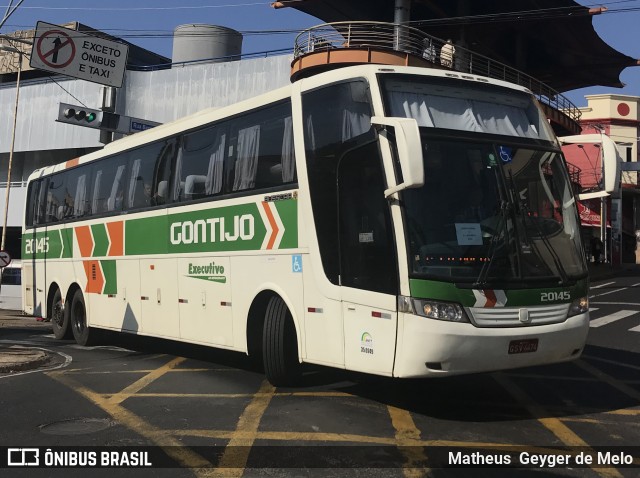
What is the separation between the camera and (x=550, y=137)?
281 inches

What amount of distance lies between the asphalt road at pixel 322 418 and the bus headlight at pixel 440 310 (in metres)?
1.08

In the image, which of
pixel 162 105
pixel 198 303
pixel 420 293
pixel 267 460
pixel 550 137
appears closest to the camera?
pixel 267 460

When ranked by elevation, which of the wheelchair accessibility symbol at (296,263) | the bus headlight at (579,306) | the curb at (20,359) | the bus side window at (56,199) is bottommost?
the curb at (20,359)

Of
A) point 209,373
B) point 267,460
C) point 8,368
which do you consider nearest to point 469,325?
point 267,460

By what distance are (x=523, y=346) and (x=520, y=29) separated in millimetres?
31112

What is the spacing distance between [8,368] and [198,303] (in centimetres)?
304

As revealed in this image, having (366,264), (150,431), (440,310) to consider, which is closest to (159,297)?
(150,431)

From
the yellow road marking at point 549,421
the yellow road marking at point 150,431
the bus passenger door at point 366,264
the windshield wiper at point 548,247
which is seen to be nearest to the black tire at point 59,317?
the yellow road marking at point 150,431

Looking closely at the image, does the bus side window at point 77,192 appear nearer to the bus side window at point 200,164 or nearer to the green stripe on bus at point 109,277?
the green stripe on bus at point 109,277

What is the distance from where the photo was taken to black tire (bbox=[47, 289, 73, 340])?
1357 cm

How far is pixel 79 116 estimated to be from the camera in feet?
62.4

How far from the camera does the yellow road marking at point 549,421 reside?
4949 millimetres

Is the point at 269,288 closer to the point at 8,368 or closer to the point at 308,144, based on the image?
the point at 308,144

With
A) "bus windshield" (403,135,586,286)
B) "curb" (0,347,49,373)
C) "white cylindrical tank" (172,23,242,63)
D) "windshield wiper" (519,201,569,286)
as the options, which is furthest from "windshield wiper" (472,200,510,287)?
"white cylindrical tank" (172,23,242,63)
